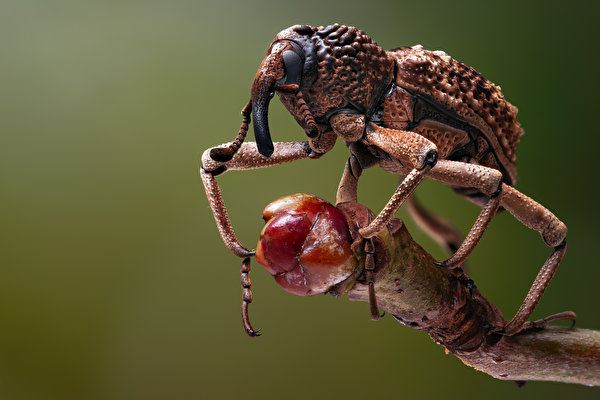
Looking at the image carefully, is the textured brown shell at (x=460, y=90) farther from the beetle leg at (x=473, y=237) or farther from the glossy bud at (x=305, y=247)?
the glossy bud at (x=305, y=247)

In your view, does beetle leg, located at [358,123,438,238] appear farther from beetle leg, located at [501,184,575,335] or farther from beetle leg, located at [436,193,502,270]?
beetle leg, located at [501,184,575,335]

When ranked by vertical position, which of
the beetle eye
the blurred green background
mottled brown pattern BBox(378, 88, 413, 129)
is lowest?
the blurred green background

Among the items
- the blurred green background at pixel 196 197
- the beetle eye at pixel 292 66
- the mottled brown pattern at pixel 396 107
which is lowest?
the blurred green background at pixel 196 197

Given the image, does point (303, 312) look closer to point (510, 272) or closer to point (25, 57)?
point (510, 272)

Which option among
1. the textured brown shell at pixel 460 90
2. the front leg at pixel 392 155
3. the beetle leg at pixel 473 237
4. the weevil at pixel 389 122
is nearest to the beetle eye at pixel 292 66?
the weevil at pixel 389 122

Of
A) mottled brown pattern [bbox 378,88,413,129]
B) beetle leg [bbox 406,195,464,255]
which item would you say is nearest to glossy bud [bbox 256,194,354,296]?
mottled brown pattern [bbox 378,88,413,129]

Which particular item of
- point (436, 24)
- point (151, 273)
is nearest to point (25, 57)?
point (151, 273)
